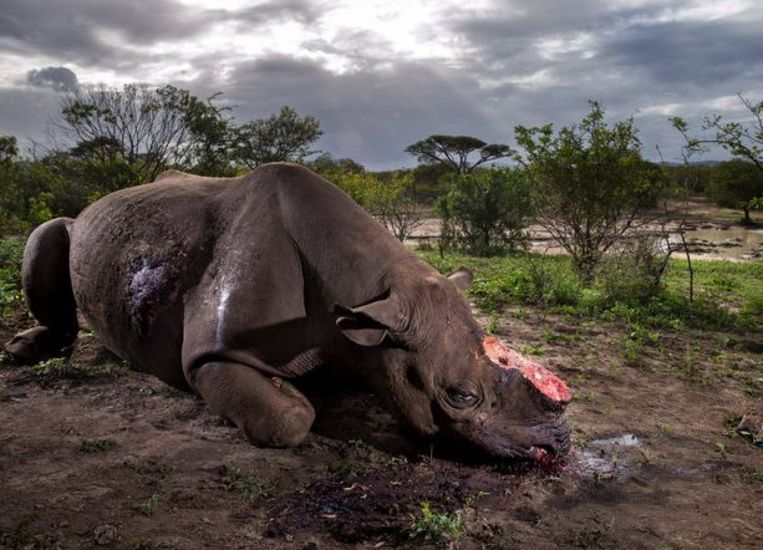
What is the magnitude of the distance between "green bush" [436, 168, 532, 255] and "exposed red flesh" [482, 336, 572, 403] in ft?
53.3

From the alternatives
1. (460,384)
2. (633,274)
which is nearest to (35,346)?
(460,384)

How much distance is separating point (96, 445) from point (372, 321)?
6.63ft

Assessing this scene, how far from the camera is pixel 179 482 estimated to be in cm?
390

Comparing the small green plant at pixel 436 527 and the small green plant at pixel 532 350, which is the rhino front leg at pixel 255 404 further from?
the small green plant at pixel 532 350

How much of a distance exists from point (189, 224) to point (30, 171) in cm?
1854

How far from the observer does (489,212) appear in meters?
20.8

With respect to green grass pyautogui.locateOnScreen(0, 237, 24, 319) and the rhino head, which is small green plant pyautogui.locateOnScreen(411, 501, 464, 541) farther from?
green grass pyautogui.locateOnScreen(0, 237, 24, 319)

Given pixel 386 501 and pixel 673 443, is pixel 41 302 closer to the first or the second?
pixel 386 501

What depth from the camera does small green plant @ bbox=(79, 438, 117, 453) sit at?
4277 millimetres

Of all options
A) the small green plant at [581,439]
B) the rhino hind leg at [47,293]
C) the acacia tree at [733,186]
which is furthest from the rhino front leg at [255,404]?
the acacia tree at [733,186]

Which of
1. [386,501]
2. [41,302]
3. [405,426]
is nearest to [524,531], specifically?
[386,501]

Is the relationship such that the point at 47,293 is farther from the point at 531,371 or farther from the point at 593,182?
the point at 593,182

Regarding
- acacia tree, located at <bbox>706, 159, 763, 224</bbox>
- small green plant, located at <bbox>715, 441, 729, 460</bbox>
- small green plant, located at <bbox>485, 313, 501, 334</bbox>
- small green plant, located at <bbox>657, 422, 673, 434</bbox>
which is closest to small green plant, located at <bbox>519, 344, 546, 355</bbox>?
small green plant, located at <bbox>485, 313, 501, 334</bbox>

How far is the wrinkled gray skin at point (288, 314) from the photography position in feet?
13.5
